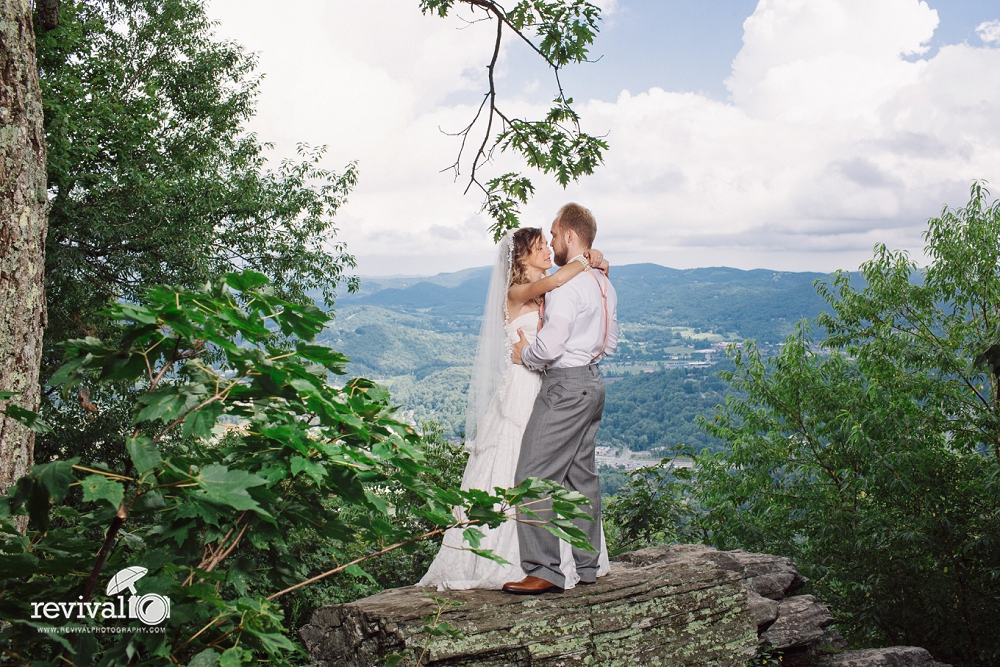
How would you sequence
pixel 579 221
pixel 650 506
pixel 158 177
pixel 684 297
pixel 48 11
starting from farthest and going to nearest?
1. pixel 684 297
2. pixel 158 177
3. pixel 650 506
4. pixel 48 11
5. pixel 579 221

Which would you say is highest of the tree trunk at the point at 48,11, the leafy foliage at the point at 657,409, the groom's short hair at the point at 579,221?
the tree trunk at the point at 48,11

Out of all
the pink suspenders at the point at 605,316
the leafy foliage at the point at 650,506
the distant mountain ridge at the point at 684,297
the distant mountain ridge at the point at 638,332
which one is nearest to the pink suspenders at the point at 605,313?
the pink suspenders at the point at 605,316

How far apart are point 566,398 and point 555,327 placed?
0.41 meters

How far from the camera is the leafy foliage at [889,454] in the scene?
7.41m

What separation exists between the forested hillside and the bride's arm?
13.1 ft

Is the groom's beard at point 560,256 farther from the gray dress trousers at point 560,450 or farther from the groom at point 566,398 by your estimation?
the gray dress trousers at point 560,450

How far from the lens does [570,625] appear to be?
357 cm

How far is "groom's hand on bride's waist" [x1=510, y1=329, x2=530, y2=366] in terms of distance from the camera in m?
4.14

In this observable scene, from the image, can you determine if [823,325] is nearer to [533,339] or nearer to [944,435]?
[944,435]

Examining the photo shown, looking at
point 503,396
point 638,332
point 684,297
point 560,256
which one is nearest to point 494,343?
point 503,396

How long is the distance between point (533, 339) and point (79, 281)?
7277 millimetres

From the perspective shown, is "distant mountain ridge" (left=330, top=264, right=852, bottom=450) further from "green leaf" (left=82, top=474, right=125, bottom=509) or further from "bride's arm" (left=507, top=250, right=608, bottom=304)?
"green leaf" (left=82, top=474, right=125, bottom=509)

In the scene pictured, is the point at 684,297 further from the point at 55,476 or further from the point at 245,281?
the point at 55,476

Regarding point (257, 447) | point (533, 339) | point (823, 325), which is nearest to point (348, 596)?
point (533, 339)
